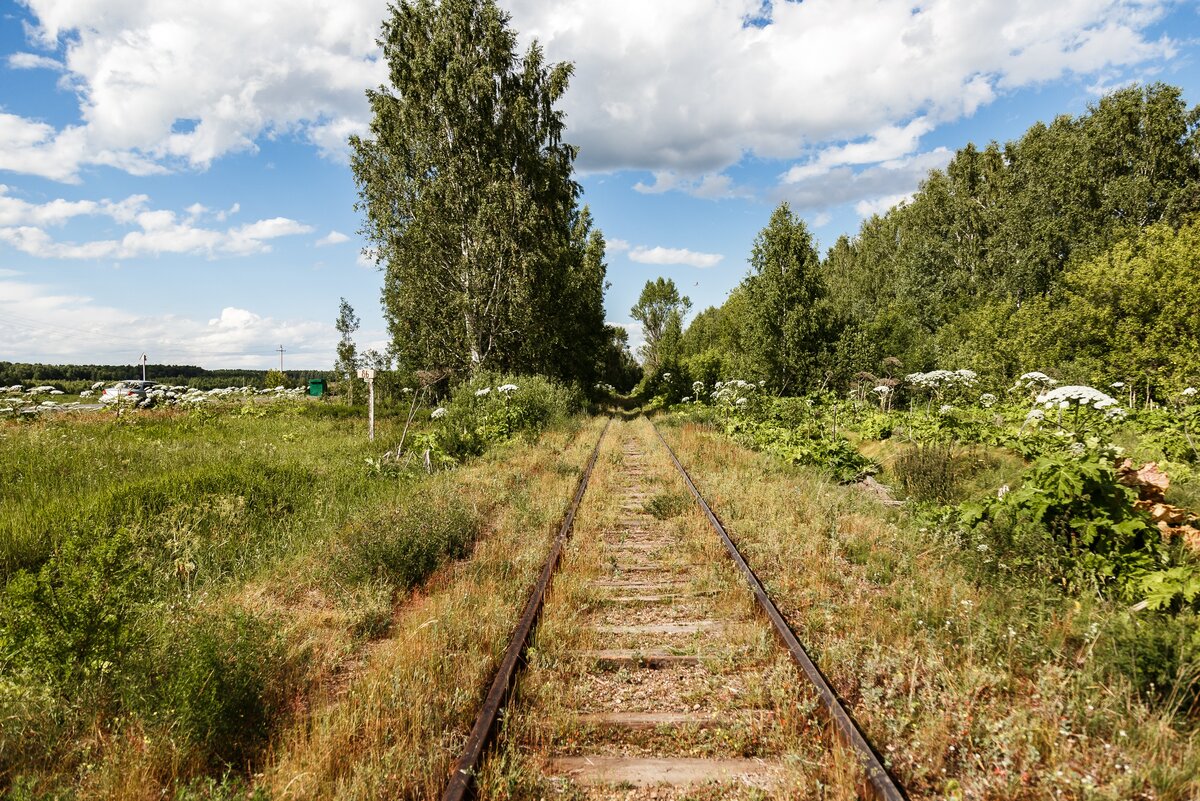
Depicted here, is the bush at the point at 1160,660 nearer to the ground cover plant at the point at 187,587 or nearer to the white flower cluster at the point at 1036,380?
the ground cover plant at the point at 187,587

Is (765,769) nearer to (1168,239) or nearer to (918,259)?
(1168,239)

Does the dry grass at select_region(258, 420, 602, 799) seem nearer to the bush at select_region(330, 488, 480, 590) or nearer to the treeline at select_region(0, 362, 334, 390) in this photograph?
the bush at select_region(330, 488, 480, 590)

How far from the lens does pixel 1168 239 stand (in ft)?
73.4

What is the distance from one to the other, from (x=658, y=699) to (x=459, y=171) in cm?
2004

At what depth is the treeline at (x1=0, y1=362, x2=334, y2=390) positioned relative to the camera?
66.6 meters

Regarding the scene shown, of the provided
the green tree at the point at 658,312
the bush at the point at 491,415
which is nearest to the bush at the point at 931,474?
the bush at the point at 491,415

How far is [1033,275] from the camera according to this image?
30.6 m

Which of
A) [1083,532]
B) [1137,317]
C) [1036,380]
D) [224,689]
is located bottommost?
[224,689]

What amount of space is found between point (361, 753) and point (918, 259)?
45.0 m

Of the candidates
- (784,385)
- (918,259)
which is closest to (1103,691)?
(784,385)

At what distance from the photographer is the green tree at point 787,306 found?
2256cm

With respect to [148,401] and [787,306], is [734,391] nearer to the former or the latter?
[787,306]

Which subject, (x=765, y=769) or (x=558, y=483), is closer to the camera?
(x=765, y=769)

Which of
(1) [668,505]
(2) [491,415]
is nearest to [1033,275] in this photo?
(2) [491,415]
